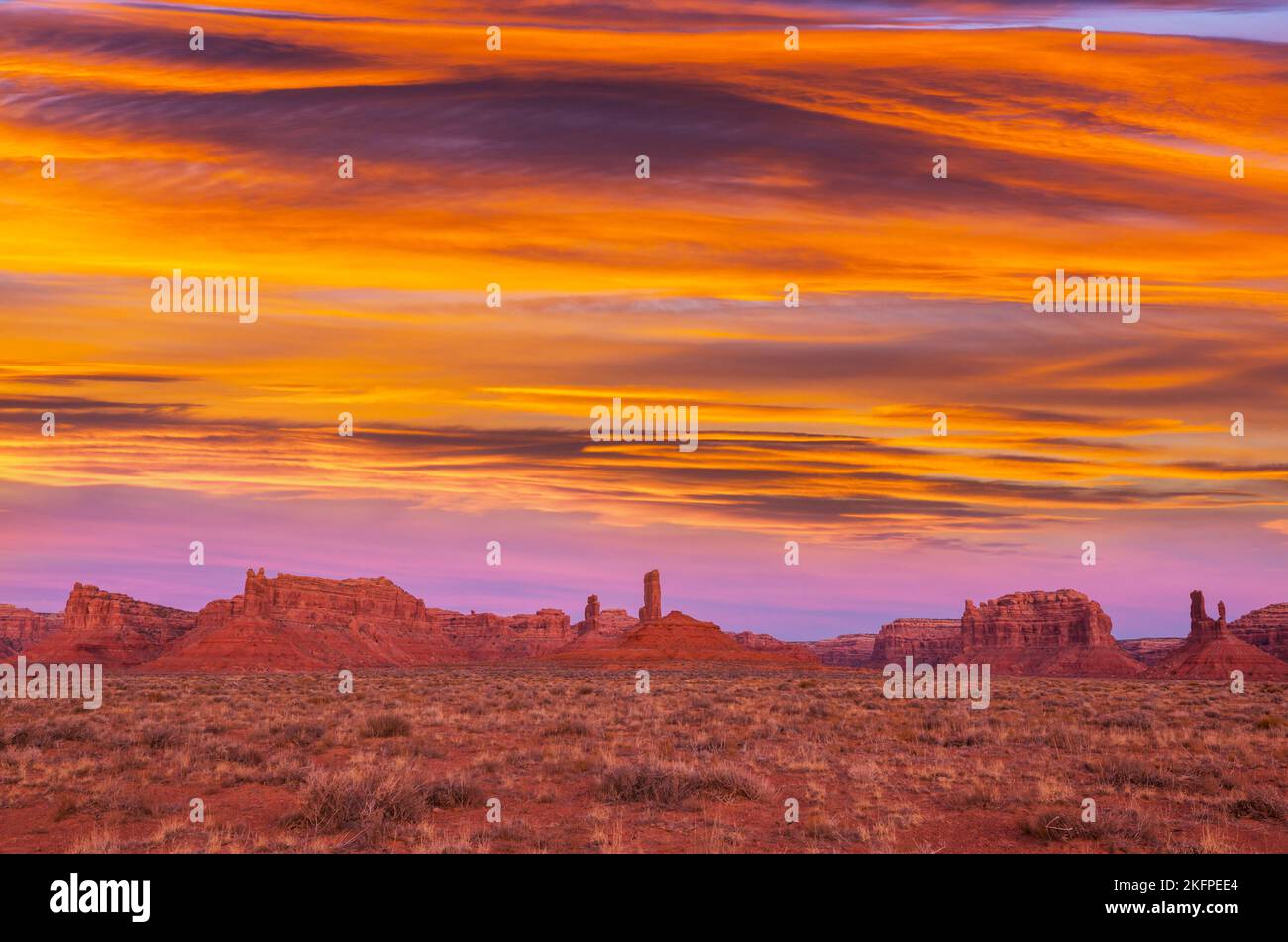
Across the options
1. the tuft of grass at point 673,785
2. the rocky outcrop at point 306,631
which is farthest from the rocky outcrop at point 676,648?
the tuft of grass at point 673,785

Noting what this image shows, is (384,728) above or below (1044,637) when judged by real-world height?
above

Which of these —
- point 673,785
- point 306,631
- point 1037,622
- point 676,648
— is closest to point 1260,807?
point 673,785

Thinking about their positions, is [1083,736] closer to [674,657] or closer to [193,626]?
[674,657]

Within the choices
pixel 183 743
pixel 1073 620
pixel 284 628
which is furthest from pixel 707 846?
pixel 1073 620

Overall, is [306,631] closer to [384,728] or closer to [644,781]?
[384,728]

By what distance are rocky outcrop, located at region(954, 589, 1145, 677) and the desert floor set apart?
464 feet

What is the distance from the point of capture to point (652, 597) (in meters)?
164

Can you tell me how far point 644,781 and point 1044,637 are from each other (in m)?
179

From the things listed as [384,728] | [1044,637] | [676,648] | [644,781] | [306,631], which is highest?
[644,781]

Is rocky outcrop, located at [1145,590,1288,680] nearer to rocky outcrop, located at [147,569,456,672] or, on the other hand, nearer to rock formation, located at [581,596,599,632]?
rock formation, located at [581,596,599,632]

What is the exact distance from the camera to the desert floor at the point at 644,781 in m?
13.6

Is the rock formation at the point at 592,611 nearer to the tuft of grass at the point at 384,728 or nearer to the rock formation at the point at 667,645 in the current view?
the rock formation at the point at 667,645

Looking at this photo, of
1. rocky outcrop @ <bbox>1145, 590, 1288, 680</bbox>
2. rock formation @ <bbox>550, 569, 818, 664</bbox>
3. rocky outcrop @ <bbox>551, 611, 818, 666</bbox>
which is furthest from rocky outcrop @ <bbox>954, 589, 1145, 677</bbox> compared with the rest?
rocky outcrop @ <bbox>551, 611, 818, 666</bbox>

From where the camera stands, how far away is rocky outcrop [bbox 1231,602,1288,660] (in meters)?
167
